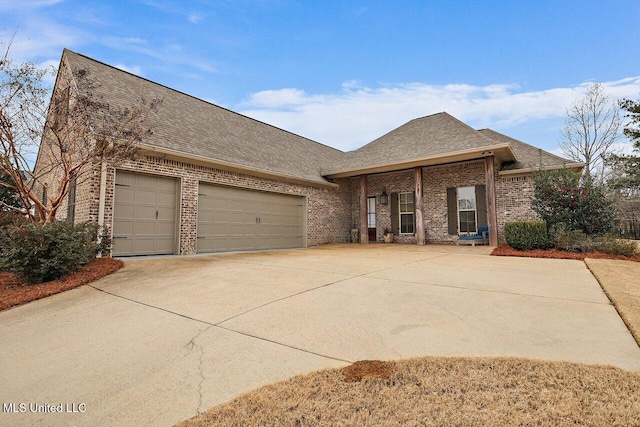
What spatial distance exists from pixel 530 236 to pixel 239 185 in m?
9.45

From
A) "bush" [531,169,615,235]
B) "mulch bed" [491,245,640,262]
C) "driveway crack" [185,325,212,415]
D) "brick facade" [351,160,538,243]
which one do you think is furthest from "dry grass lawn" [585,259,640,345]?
"brick facade" [351,160,538,243]

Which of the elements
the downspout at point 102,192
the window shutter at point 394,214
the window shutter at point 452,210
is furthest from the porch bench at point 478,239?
the downspout at point 102,192

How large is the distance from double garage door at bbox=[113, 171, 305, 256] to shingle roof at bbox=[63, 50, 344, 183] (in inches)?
43.1

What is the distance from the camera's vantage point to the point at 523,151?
12625 mm

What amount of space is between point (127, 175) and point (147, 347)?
21.8 feet

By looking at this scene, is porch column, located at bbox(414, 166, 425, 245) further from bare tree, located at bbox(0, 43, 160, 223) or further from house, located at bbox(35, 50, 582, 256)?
bare tree, located at bbox(0, 43, 160, 223)

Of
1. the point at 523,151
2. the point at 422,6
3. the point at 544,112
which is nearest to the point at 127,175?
the point at 422,6

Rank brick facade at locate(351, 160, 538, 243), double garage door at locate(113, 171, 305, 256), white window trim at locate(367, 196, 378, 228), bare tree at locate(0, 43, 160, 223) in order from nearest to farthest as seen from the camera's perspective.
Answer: bare tree at locate(0, 43, 160, 223), double garage door at locate(113, 171, 305, 256), brick facade at locate(351, 160, 538, 243), white window trim at locate(367, 196, 378, 228)

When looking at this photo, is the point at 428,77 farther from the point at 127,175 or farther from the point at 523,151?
the point at 127,175

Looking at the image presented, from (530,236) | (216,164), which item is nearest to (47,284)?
(216,164)

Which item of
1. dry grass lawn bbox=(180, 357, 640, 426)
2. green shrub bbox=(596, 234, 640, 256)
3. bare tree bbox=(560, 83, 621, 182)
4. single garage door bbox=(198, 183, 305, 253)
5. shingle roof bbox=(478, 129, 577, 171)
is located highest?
bare tree bbox=(560, 83, 621, 182)

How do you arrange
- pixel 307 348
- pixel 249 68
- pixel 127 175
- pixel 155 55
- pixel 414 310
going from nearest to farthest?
pixel 307 348
pixel 414 310
pixel 127 175
pixel 155 55
pixel 249 68

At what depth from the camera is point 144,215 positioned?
8.35 m

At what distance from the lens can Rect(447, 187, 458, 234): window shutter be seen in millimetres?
12812
